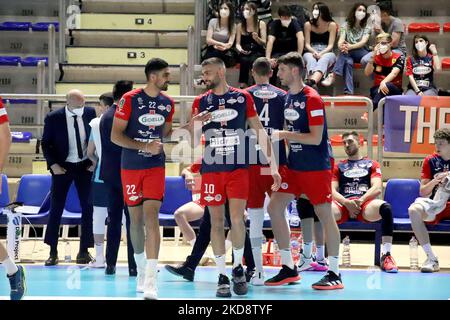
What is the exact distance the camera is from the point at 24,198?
1146 centimetres

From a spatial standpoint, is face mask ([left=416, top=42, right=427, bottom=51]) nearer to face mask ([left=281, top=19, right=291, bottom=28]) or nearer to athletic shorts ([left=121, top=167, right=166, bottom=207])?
face mask ([left=281, top=19, right=291, bottom=28])

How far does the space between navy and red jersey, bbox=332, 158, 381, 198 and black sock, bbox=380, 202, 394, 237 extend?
0.40m

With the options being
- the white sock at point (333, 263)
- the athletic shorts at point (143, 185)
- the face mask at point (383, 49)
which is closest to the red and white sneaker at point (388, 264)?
the white sock at point (333, 263)

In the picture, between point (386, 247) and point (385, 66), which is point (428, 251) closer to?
point (386, 247)

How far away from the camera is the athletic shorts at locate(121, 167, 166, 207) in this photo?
7922 millimetres

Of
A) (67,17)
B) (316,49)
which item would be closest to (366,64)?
(316,49)

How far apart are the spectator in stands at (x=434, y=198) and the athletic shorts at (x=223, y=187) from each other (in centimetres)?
272

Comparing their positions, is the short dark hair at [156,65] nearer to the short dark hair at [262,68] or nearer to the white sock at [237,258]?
the short dark hair at [262,68]

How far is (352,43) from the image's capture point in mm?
14125

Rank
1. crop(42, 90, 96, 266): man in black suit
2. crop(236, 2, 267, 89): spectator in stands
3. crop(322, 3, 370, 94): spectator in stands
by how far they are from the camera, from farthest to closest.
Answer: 1. crop(236, 2, 267, 89): spectator in stands
2. crop(322, 3, 370, 94): spectator in stands
3. crop(42, 90, 96, 266): man in black suit

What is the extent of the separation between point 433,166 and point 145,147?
368cm

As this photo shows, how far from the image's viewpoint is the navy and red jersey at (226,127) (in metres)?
8.09

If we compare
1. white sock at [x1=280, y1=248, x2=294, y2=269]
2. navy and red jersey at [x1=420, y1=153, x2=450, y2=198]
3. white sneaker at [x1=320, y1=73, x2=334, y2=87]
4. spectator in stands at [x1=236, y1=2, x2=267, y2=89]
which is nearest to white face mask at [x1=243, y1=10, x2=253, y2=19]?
spectator in stands at [x1=236, y1=2, x2=267, y2=89]
